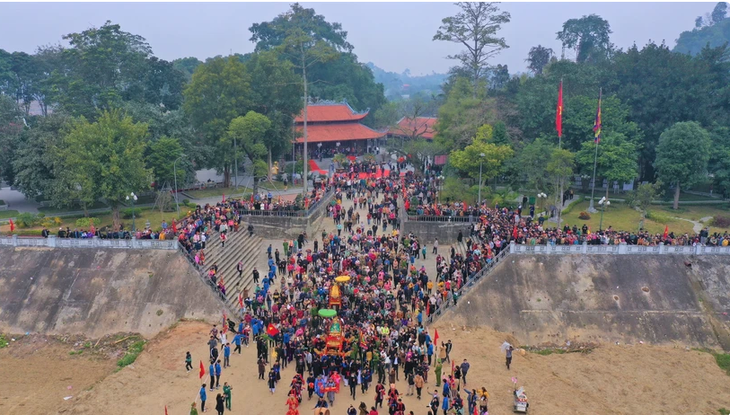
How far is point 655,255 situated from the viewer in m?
28.5

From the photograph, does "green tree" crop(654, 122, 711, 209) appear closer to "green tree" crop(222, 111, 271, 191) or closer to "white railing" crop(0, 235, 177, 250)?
"green tree" crop(222, 111, 271, 191)

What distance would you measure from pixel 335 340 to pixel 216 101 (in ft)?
98.3

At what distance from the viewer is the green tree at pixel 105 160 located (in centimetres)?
3312

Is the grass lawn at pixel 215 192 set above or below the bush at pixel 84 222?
above

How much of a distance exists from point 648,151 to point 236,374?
126 ft

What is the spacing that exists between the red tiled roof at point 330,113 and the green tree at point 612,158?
89.8 ft

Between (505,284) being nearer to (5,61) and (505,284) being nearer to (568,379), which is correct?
(568,379)

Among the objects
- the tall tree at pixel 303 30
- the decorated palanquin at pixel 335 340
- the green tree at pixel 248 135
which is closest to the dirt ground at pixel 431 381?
the decorated palanquin at pixel 335 340

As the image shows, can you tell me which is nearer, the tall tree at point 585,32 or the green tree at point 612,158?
the green tree at point 612,158

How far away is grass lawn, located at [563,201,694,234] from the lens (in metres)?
37.6

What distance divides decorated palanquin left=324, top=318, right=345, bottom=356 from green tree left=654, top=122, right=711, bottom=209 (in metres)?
31.2

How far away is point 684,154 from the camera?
41.3 metres

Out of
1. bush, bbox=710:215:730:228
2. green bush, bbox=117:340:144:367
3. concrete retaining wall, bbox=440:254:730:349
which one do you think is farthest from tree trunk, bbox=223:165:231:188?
bush, bbox=710:215:730:228

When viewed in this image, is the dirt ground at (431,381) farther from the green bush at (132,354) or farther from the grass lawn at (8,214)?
the grass lawn at (8,214)
